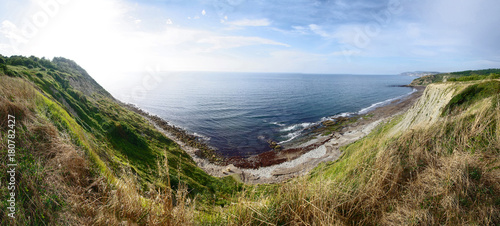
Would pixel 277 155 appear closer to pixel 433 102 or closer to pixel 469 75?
pixel 433 102

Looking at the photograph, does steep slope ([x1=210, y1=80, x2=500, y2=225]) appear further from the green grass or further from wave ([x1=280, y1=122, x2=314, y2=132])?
wave ([x1=280, y1=122, x2=314, y2=132])

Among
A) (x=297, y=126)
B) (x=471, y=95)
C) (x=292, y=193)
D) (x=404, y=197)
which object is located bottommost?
(x=297, y=126)

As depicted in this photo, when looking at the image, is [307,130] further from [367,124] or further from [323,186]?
[323,186]

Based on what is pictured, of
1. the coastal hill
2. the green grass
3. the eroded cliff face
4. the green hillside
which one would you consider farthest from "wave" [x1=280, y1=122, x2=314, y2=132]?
the coastal hill

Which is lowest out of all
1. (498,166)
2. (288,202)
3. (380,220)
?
(380,220)

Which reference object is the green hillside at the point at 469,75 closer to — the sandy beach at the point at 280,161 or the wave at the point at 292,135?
the sandy beach at the point at 280,161

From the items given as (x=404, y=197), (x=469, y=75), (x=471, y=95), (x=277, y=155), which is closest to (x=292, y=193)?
(x=404, y=197)

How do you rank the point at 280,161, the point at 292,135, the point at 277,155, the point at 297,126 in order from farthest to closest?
the point at 297,126 → the point at 292,135 → the point at 277,155 → the point at 280,161

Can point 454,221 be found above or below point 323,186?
below

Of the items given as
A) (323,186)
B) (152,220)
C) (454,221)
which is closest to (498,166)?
(454,221)

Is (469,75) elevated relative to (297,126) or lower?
elevated

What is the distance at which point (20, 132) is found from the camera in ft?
15.7

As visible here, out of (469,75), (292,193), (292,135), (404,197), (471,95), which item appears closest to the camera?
(292,193)

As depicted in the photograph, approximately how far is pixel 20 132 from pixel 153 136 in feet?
81.6
